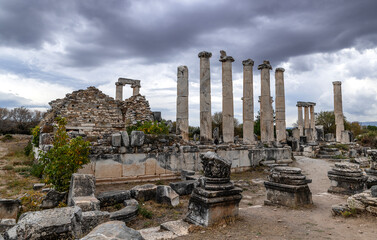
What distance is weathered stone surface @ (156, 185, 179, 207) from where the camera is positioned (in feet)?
21.2

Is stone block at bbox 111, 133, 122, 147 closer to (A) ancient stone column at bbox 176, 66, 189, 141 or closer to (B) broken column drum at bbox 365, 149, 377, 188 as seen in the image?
(A) ancient stone column at bbox 176, 66, 189, 141

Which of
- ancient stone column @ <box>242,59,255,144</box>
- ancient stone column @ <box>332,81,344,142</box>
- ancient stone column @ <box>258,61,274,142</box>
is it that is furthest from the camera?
ancient stone column @ <box>332,81,344,142</box>

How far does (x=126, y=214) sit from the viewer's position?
209 inches

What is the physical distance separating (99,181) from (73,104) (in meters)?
10.4

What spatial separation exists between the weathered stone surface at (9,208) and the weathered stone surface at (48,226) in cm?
261

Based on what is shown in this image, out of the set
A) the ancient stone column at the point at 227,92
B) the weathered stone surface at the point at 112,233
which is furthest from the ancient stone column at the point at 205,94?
the weathered stone surface at the point at 112,233

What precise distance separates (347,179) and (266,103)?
40.5 feet

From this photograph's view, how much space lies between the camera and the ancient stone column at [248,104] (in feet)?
58.4

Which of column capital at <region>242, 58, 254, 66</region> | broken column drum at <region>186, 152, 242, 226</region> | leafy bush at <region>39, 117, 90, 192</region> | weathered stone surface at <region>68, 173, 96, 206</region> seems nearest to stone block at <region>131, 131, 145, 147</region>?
leafy bush at <region>39, 117, 90, 192</region>

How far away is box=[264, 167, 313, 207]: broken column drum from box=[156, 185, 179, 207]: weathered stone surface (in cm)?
238

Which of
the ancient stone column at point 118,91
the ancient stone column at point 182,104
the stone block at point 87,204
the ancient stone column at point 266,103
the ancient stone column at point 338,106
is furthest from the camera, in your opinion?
the ancient stone column at point 338,106

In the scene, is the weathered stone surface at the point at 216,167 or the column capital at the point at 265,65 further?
the column capital at the point at 265,65

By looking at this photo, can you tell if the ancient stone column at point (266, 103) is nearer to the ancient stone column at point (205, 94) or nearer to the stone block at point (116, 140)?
the ancient stone column at point (205, 94)

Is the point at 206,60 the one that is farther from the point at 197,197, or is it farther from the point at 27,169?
the point at 197,197
